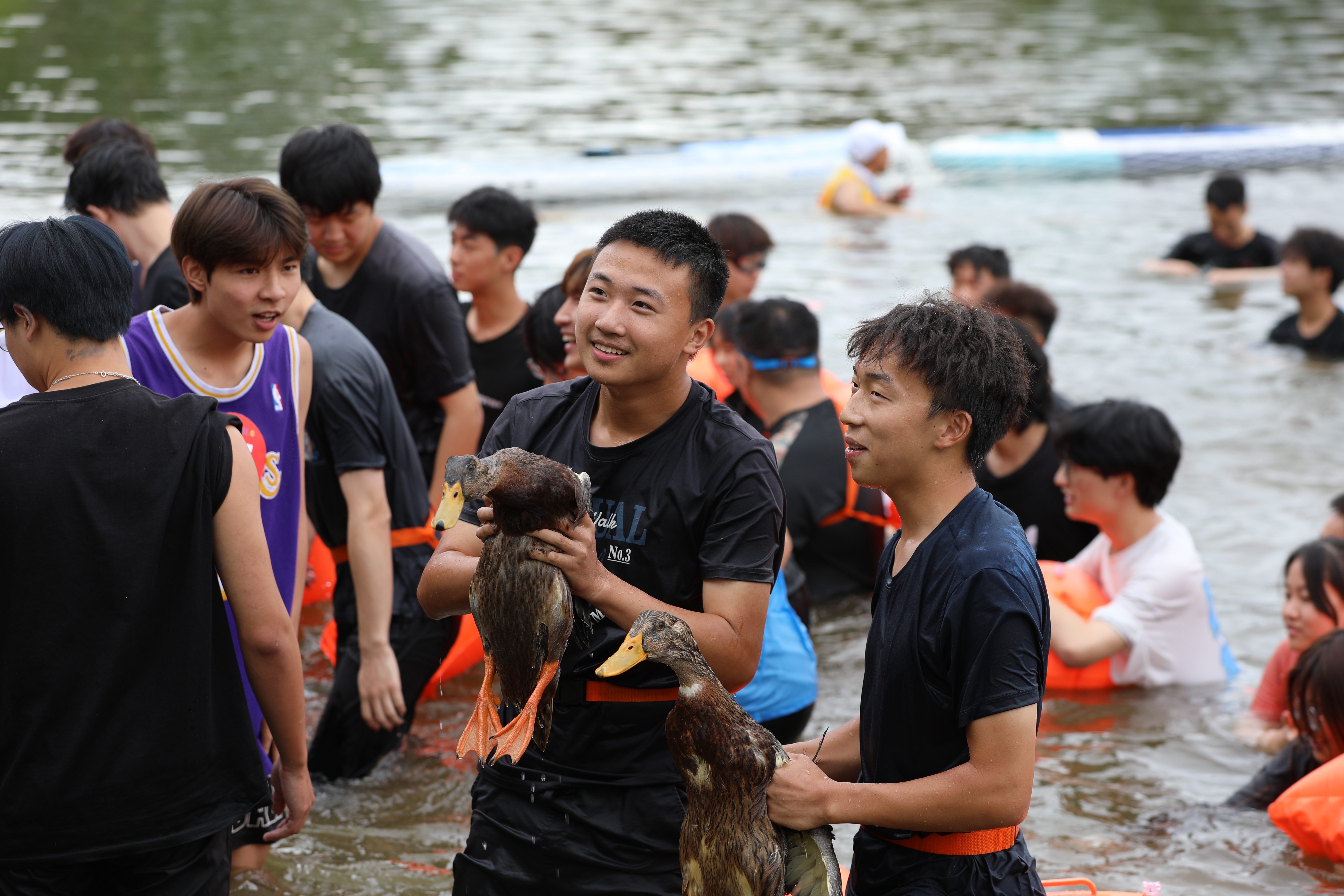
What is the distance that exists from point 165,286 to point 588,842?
2.94 m

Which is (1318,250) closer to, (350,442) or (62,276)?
(350,442)

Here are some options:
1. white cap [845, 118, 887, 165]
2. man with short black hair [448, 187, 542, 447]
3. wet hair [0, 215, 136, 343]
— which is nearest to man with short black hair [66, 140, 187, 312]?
man with short black hair [448, 187, 542, 447]

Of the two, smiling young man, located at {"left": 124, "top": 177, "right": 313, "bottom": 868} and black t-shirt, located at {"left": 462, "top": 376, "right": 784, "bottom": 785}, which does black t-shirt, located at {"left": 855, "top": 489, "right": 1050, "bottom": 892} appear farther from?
smiling young man, located at {"left": 124, "top": 177, "right": 313, "bottom": 868}

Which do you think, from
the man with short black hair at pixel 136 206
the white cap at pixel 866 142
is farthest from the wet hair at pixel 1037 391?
the white cap at pixel 866 142

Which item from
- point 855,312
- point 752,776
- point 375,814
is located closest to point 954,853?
point 752,776

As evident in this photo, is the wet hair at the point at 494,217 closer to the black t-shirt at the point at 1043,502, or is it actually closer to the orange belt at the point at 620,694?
the black t-shirt at the point at 1043,502

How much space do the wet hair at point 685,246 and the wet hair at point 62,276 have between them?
1.00 meters

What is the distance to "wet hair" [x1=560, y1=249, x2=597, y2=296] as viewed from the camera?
4.23 metres

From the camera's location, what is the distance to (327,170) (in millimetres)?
4508

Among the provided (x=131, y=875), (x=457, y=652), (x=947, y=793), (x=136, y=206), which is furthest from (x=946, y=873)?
(x=136, y=206)

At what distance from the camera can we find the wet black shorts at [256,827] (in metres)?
3.46

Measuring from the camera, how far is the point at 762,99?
21109 millimetres

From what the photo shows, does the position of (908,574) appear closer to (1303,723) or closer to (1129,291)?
(1303,723)

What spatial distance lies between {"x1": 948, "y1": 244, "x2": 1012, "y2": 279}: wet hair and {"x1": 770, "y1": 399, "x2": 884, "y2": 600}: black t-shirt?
2.76m
